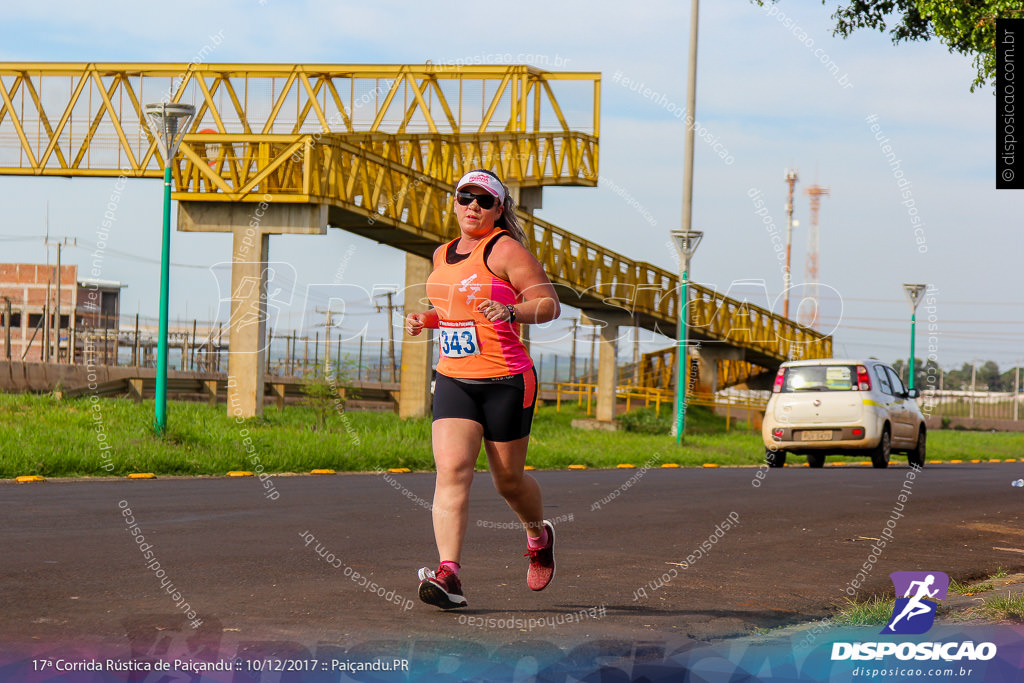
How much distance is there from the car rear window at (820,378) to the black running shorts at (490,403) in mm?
15189

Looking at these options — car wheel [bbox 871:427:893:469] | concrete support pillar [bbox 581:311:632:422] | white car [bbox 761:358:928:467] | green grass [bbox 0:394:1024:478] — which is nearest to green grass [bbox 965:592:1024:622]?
green grass [bbox 0:394:1024:478]

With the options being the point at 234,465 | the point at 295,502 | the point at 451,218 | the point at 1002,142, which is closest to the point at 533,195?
the point at 451,218

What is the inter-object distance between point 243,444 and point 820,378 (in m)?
9.22

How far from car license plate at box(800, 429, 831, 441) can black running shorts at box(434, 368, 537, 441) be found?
15.1m

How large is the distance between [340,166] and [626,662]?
21.1m

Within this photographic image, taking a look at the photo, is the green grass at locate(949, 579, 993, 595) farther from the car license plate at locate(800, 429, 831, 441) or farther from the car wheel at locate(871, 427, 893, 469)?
the car wheel at locate(871, 427, 893, 469)

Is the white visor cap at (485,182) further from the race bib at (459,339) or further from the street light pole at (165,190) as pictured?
the street light pole at (165,190)

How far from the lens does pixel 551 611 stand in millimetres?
6312

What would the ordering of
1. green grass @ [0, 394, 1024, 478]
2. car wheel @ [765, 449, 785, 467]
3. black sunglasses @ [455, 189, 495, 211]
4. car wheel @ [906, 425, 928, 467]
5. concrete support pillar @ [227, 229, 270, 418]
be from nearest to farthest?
black sunglasses @ [455, 189, 495, 211], green grass @ [0, 394, 1024, 478], car wheel @ [765, 449, 785, 467], car wheel @ [906, 425, 928, 467], concrete support pillar @ [227, 229, 270, 418]

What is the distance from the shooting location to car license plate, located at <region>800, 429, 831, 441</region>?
2044 centimetres

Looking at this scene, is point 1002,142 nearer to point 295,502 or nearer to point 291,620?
point 291,620

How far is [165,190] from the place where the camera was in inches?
653

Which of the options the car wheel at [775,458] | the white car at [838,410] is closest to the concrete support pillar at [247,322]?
the car wheel at [775,458]

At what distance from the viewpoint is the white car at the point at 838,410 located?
66.5 feet
